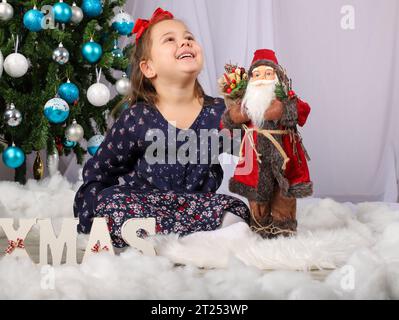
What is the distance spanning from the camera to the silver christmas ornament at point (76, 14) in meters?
2.22

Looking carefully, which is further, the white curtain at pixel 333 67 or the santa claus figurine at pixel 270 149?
the white curtain at pixel 333 67

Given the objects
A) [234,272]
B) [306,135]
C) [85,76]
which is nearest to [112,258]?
[234,272]

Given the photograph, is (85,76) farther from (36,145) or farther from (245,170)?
(245,170)

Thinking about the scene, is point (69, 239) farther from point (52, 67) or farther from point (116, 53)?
point (116, 53)

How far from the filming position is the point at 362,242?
1422mm

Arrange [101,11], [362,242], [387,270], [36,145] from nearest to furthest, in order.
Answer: [387,270], [362,242], [36,145], [101,11]

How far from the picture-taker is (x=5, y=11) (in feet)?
7.00

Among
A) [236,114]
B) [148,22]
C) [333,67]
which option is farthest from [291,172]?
[333,67]

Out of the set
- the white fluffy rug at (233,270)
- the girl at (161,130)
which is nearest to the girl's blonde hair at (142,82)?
the girl at (161,130)

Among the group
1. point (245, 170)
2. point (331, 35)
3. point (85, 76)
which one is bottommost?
point (245, 170)

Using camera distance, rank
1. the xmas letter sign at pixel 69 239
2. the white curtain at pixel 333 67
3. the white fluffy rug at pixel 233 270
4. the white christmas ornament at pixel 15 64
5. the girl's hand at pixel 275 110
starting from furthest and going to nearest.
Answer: the white curtain at pixel 333 67
the white christmas ornament at pixel 15 64
the girl's hand at pixel 275 110
the xmas letter sign at pixel 69 239
the white fluffy rug at pixel 233 270

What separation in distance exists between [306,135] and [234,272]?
1773 mm

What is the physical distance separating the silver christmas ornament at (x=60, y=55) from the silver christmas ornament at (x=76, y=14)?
127 mm

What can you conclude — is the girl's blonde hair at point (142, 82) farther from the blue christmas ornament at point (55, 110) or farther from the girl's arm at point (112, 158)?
the blue christmas ornament at point (55, 110)
